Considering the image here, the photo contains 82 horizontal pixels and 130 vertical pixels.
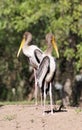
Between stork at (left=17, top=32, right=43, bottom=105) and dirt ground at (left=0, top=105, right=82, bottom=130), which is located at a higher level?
stork at (left=17, top=32, right=43, bottom=105)

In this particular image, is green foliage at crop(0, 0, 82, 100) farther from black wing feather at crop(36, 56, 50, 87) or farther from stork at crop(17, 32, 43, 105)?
black wing feather at crop(36, 56, 50, 87)

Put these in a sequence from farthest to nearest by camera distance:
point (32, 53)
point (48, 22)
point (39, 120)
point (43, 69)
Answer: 1. point (48, 22)
2. point (32, 53)
3. point (43, 69)
4. point (39, 120)

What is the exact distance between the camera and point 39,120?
544 inches

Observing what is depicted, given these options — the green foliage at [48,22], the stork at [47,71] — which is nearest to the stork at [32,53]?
the stork at [47,71]

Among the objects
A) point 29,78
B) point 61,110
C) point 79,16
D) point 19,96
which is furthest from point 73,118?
point 29,78

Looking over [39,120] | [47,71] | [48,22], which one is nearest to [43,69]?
[47,71]

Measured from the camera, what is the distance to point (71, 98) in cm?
2739

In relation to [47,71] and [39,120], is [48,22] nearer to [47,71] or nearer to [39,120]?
[47,71]

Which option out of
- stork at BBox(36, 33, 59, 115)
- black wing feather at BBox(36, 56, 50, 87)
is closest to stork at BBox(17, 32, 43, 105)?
stork at BBox(36, 33, 59, 115)

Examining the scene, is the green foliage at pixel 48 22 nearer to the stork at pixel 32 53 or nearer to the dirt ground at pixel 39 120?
the stork at pixel 32 53

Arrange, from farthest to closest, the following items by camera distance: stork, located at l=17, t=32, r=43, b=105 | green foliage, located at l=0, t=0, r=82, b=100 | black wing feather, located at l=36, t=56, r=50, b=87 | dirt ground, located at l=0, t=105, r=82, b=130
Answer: green foliage, located at l=0, t=0, r=82, b=100
stork, located at l=17, t=32, r=43, b=105
black wing feather, located at l=36, t=56, r=50, b=87
dirt ground, located at l=0, t=105, r=82, b=130

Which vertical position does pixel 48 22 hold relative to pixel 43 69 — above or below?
above

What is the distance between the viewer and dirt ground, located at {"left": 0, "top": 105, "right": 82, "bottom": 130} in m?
13.3

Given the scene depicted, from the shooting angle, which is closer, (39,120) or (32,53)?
(39,120)
